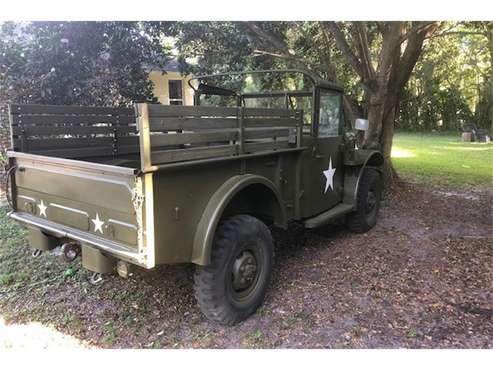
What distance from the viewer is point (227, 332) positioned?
3.10m

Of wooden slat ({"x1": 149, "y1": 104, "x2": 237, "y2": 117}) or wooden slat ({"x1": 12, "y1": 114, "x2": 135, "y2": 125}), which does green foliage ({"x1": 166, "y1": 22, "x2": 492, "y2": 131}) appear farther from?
wooden slat ({"x1": 149, "y1": 104, "x2": 237, "y2": 117})

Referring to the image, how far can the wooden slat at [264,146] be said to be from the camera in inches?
132

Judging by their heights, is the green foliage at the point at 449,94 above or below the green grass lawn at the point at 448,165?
above

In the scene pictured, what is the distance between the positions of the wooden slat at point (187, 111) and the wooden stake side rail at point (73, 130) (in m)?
1.47

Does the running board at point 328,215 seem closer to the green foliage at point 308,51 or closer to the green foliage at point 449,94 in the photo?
the green foliage at point 308,51

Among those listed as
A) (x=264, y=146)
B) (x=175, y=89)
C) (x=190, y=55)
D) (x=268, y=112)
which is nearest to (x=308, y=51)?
(x=190, y=55)

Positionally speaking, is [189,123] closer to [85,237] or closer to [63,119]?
[85,237]

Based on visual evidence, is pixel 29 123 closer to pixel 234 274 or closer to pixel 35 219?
pixel 35 219

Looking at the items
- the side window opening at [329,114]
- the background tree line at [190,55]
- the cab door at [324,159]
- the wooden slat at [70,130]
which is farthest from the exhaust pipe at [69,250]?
the background tree line at [190,55]

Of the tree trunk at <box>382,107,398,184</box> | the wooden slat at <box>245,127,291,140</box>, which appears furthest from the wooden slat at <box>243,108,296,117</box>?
the tree trunk at <box>382,107,398,184</box>

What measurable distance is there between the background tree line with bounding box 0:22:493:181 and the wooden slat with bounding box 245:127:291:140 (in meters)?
3.28

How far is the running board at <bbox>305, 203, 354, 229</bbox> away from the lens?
4.21 m

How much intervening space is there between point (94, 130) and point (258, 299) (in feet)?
7.13

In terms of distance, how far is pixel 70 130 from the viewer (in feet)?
12.3
